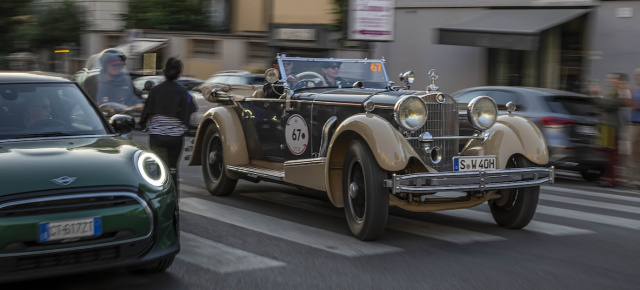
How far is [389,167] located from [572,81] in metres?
15.1

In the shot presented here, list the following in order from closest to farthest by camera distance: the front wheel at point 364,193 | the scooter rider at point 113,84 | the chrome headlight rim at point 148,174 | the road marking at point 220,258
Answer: the chrome headlight rim at point 148,174, the road marking at point 220,258, the front wheel at point 364,193, the scooter rider at point 113,84

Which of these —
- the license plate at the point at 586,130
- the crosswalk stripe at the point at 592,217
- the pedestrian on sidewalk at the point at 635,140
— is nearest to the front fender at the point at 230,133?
the crosswalk stripe at the point at 592,217

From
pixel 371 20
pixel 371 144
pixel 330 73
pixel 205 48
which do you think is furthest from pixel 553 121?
pixel 205 48

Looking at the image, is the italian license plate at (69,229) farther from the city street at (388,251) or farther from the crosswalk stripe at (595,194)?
the crosswalk stripe at (595,194)

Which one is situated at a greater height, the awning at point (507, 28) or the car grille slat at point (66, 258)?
the awning at point (507, 28)

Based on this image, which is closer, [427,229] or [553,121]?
[427,229]

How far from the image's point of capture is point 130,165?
547cm

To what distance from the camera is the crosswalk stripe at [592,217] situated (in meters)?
8.70

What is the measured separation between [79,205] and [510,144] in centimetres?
415

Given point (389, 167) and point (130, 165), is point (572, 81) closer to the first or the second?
point (389, 167)

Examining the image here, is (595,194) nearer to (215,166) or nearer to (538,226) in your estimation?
(538,226)

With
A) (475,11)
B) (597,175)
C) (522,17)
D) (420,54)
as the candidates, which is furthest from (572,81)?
(597,175)

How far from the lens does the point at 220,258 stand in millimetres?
6426

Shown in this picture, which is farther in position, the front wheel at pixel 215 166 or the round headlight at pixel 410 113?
the front wheel at pixel 215 166
